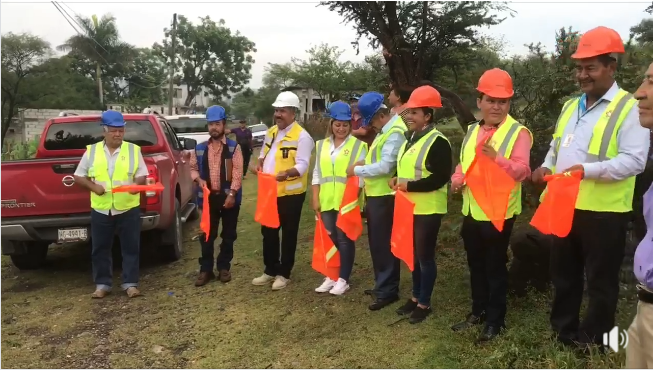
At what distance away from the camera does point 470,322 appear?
13.2 ft

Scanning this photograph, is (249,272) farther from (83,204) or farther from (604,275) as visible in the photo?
(604,275)

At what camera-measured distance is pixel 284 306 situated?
16.3 ft

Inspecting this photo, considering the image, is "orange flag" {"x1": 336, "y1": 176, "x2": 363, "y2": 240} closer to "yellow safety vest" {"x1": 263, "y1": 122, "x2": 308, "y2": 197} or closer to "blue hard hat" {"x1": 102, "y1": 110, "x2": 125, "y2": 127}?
"yellow safety vest" {"x1": 263, "y1": 122, "x2": 308, "y2": 197}

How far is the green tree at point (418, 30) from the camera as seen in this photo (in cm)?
855

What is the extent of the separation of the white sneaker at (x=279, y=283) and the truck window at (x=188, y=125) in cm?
975

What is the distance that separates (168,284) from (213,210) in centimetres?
103

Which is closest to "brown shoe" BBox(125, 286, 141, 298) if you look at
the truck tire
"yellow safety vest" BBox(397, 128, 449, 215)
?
the truck tire

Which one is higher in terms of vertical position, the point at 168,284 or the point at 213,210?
the point at 213,210

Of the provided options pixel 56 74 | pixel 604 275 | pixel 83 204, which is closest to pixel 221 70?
pixel 56 74

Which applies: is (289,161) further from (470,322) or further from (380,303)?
(470,322)

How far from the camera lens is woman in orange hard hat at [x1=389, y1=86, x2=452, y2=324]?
13.6 feet

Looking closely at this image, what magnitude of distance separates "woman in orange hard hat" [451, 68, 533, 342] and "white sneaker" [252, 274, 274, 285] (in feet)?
7.56

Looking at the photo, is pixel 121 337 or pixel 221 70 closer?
pixel 121 337

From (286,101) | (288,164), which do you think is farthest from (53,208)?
(286,101)
